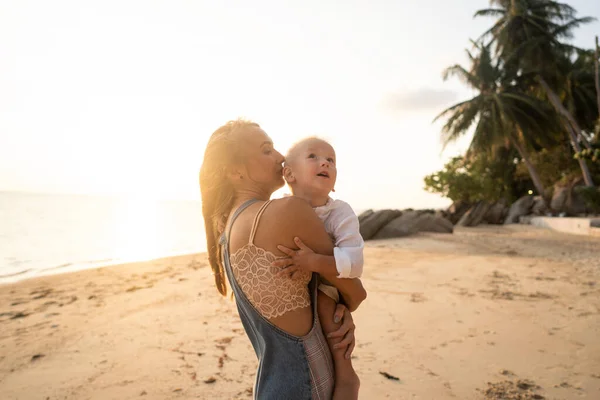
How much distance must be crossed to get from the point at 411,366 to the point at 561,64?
26.6 meters

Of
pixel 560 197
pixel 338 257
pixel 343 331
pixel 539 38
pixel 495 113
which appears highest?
pixel 539 38

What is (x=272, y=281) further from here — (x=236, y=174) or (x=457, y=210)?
(x=457, y=210)

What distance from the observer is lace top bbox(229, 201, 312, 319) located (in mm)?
1365

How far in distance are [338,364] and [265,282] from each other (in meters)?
0.45

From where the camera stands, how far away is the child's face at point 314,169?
1637 mm

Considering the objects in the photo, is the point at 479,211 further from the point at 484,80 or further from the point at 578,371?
the point at 578,371

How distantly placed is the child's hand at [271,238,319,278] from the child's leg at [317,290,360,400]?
0.81 feet

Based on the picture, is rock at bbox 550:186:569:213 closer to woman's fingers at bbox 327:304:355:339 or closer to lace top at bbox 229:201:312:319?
woman's fingers at bbox 327:304:355:339

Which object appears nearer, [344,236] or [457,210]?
[344,236]

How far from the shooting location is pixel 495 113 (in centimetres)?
2370

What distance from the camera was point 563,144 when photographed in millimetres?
26969

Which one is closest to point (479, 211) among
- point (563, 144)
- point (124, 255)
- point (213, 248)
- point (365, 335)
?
point (563, 144)

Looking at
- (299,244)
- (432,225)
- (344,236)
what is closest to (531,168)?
(432,225)

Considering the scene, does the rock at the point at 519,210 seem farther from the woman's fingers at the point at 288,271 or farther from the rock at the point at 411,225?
the woman's fingers at the point at 288,271
